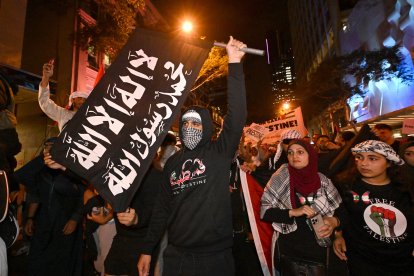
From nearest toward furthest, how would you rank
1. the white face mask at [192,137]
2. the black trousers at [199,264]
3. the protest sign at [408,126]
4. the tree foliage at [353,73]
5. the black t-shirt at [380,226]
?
the black trousers at [199,264] → the white face mask at [192,137] → the black t-shirt at [380,226] → the protest sign at [408,126] → the tree foliage at [353,73]

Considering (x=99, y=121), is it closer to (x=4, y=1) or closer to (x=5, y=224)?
(x=5, y=224)

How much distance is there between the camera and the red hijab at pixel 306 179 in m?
3.20

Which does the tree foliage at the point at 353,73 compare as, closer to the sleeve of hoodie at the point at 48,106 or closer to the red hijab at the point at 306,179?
the red hijab at the point at 306,179

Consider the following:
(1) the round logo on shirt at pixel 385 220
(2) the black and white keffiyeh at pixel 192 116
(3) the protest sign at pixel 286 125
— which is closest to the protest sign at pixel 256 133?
(3) the protest sign at pixel 286 125

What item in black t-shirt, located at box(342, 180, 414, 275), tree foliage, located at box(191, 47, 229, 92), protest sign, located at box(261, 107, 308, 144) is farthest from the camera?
tree foliage, located at box(191, 47, 229, 92)

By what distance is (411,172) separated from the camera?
13.1 ft

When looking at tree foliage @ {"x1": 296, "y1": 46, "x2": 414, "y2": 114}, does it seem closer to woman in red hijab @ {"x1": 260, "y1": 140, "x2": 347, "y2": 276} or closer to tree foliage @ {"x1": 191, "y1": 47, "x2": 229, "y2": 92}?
tree foliage @ {"x1": 191, "y1": 47, "x2": 229, "y2": 92}

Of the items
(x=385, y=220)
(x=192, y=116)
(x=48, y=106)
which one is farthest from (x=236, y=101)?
(x=48, y=106)

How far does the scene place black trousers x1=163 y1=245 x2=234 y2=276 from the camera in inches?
91.1

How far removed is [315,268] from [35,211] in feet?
12.5

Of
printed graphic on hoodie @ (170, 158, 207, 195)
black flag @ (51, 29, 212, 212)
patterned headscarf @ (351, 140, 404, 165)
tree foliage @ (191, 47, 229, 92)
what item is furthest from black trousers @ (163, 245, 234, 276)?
tree foliage @ (191, 47, 229, 92)

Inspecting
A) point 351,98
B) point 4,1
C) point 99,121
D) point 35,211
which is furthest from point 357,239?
point 351,98

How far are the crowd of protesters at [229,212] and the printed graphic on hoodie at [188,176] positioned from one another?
12 mm

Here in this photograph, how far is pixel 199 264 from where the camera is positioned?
7.63 ft
